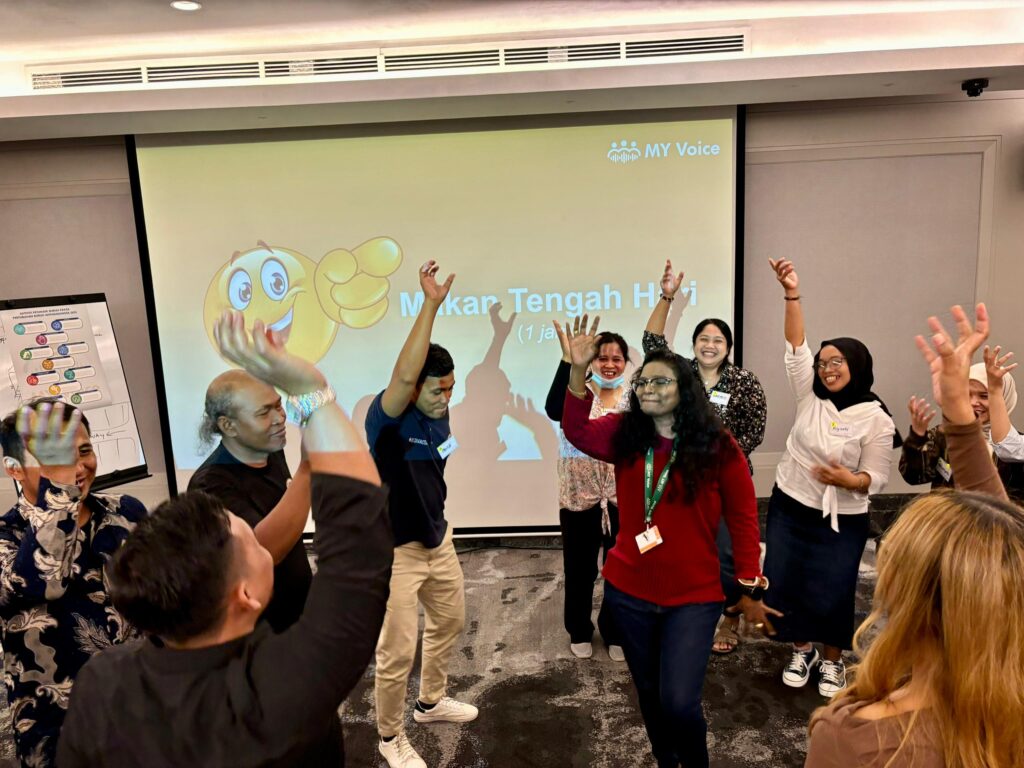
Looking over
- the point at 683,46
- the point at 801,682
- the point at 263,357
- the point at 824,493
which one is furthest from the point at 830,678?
the point at 683,46

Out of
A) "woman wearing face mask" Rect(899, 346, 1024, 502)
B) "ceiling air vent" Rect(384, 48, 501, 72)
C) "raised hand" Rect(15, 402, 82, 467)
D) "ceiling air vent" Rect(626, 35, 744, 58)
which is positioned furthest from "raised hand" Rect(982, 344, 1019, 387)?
"ceiling air vent" Rect(384, 48, 501, 72)

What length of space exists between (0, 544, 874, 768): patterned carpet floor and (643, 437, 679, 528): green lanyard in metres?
1.00

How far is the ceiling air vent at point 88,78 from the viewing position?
3939mm

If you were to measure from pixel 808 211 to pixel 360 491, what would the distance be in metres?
4.26

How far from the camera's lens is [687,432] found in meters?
2.06

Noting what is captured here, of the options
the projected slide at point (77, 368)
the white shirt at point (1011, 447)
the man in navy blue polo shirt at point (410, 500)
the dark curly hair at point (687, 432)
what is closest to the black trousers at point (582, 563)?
the man in navy blue polo shirt at point (410, 500)

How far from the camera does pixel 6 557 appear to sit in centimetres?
157

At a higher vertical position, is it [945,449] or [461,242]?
[461,242]

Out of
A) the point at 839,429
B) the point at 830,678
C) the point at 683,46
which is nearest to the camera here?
the point at 839,429

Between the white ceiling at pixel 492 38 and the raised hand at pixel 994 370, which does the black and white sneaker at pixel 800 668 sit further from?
the white ceiling at pixel 492 38

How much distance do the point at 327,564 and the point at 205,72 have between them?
13.2 ft

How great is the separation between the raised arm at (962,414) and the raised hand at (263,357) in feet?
3.47

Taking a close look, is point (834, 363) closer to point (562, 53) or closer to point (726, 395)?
point (726, 395)

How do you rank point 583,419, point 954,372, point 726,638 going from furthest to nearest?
point 726,638 < point 583,419 < point 954,372
